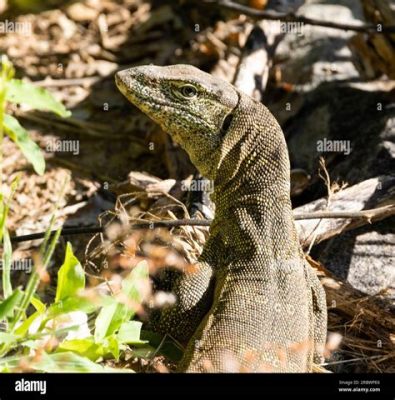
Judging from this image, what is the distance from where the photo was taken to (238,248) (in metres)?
5.60

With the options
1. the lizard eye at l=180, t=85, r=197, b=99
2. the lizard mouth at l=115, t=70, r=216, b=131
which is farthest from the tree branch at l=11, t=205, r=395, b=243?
the lizard eye at l=180, t=85, r=197, b=99

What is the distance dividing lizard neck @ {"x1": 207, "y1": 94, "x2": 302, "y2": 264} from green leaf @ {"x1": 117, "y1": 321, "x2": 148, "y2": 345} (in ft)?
2.92

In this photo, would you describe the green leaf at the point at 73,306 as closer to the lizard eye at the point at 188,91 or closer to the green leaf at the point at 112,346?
the green leaf at the point at 112,346

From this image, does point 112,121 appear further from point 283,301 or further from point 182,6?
point 283,301

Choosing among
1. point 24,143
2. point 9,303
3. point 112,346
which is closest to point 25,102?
point 24,143

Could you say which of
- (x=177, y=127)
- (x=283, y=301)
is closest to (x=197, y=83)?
(x=177, y=127)

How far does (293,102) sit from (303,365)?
16.5 feet

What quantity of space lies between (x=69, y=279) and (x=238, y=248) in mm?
1272

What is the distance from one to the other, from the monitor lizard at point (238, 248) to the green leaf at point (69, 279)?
0.80m

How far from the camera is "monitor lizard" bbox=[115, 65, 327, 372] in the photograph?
196 inches

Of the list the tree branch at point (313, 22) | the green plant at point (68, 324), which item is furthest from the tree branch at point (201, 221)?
the tree branch at point (313, 22)

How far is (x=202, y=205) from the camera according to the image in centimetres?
692

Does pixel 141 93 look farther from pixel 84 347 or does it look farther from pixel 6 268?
pixel 84 347

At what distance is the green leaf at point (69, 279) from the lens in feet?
15.8
